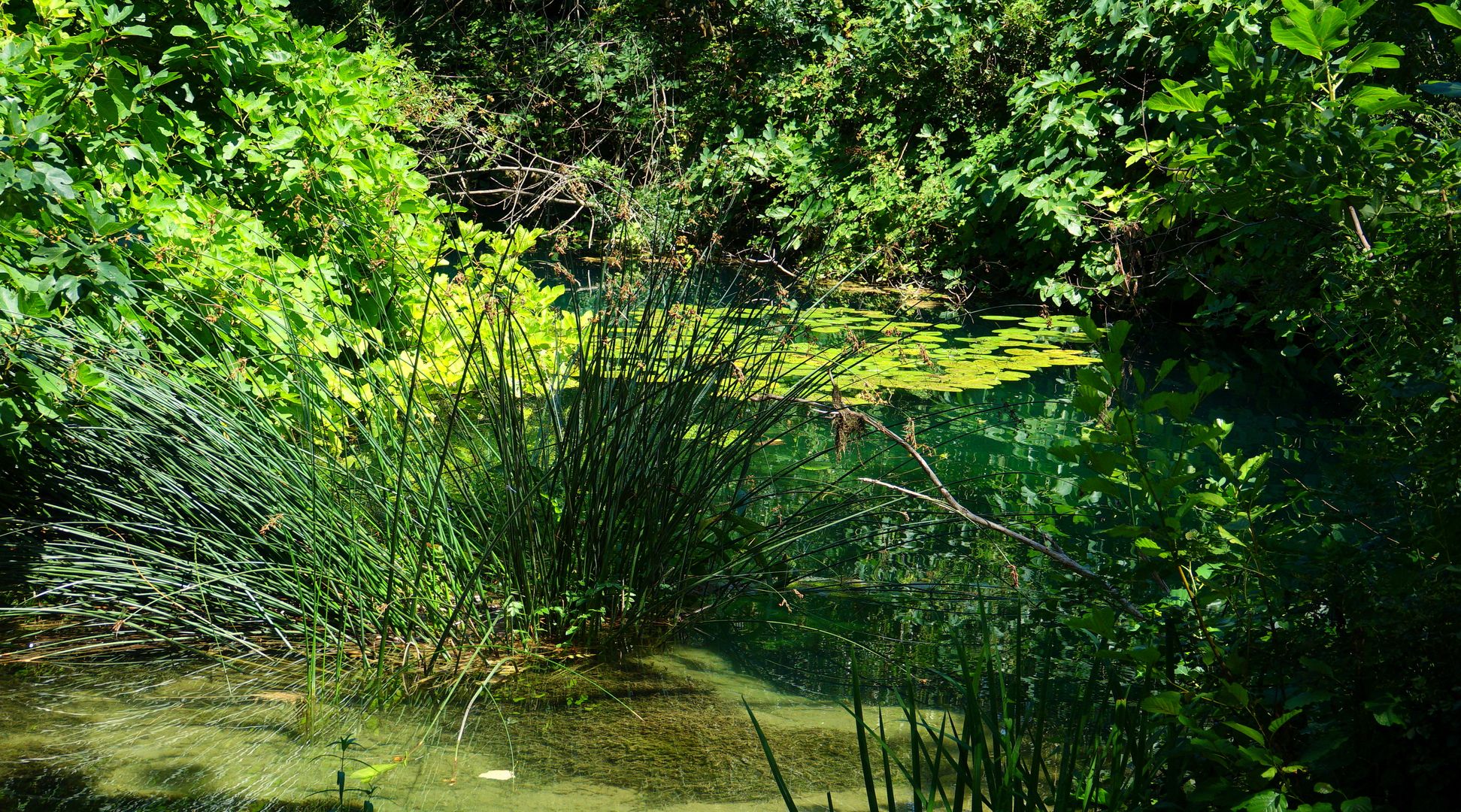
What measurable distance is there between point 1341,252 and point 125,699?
2466 millimetres

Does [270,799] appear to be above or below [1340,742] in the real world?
below

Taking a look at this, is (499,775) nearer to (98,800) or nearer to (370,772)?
(370,772)

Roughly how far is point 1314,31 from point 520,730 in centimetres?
191

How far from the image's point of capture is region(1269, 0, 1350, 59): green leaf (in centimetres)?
154

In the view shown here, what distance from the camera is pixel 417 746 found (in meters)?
2.14

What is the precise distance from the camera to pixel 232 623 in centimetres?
255

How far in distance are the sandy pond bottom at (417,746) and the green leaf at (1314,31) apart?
4.82ft

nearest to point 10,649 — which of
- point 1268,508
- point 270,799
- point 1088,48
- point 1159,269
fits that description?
point 270,799

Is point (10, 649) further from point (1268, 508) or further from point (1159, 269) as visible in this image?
point (1159, 269)

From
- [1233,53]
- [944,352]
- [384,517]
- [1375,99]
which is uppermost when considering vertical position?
[1233,53]

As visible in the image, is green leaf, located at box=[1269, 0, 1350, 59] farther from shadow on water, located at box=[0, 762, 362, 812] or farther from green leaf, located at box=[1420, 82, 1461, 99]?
shadow on water, located at box=[0, 762, 362, 812]

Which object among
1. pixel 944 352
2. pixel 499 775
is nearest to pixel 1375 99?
pixel 499 775

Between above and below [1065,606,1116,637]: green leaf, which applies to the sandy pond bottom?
below

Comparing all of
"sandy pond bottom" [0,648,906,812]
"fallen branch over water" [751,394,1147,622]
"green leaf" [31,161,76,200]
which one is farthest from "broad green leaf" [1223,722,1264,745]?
"green leaf" [31,161,76,200]
